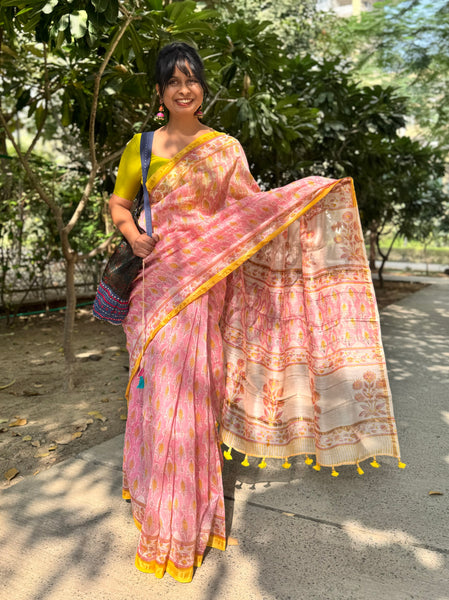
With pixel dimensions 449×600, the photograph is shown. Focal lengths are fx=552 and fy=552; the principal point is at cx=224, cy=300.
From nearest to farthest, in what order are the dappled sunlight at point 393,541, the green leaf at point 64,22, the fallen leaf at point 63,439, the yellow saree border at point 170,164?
the dappled sunlight at point 393,541, the yellow saree border at point 170,164, the green leaf at point 64,22, the fallen leaf at point 63,439

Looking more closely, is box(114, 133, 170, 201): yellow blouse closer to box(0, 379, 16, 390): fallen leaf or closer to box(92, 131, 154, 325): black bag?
box(92, 131, 154, 325): black bag

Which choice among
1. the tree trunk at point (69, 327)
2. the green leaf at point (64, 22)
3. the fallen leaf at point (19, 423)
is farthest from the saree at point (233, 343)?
the tree trunk at point (69, 327)

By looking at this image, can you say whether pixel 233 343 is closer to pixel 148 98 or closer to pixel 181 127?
pixel 181 127

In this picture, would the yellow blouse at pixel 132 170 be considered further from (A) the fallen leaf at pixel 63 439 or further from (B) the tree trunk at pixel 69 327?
(B) the tree trunk at pixel 69 327

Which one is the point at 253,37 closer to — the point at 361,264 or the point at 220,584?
the point at 361,264

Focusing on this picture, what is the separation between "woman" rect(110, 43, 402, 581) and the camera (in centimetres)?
206

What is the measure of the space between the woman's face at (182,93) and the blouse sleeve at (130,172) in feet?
0.65

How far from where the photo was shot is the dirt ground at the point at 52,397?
10.6 feet

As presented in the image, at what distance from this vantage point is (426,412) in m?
3.79

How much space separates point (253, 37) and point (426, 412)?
300cm

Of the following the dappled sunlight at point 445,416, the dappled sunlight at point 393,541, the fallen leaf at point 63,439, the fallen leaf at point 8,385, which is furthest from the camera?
the fallen leaf at point 8,385

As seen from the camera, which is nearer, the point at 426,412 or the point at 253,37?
the point at 426,412

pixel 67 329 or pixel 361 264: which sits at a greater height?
pixel 361 264

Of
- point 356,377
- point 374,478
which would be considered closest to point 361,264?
point 356,377
